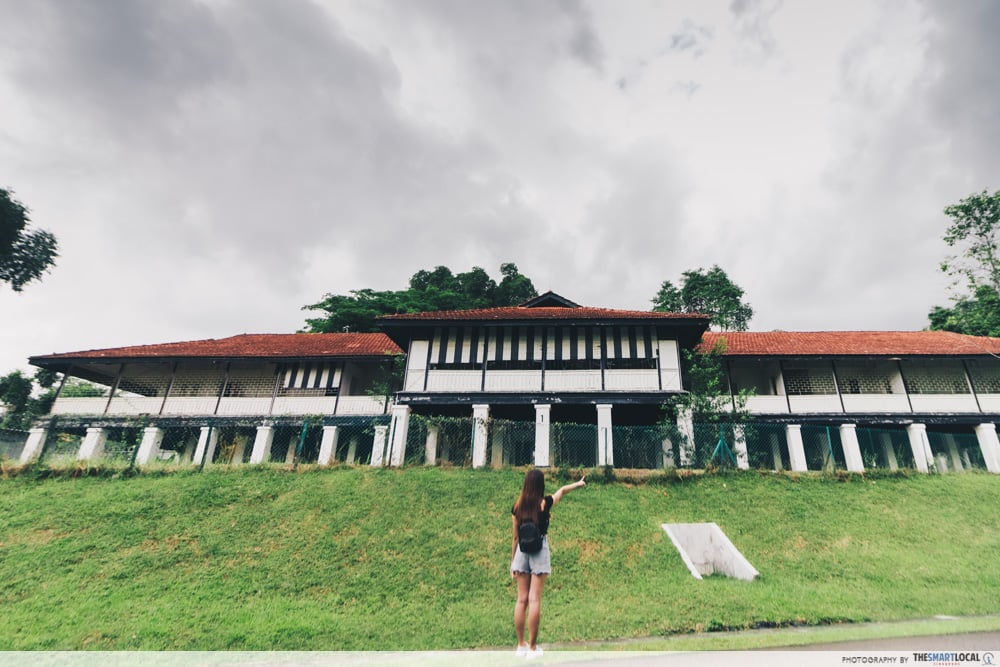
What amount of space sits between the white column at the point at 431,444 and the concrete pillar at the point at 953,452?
1610 centimetres

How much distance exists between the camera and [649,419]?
1806cm

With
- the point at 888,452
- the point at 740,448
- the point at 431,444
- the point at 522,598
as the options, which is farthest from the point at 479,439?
the point at 888,452

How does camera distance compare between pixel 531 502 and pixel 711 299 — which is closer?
pixel 531 502

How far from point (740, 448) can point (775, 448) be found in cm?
375

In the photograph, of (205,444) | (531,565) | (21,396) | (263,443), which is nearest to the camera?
(531,565)

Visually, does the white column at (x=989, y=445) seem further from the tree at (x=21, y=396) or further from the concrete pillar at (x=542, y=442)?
the tree at (x=21, y=396)

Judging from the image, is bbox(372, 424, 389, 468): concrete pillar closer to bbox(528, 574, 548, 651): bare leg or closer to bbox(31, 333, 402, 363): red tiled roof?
bbox(31, 333, 402, 363): red tiled roof

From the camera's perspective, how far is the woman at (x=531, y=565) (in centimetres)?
429

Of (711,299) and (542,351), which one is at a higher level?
(711,299)

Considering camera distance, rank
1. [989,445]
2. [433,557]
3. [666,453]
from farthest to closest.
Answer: [989,445], [666,453], [433,557]

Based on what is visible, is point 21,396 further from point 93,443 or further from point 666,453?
point 666,453

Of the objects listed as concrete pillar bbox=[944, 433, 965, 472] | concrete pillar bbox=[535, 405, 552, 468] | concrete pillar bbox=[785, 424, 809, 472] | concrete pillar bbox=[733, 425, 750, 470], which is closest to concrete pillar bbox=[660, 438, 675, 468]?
concrete pillar bbox=[733, 425, 750, 470]

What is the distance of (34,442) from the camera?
18.3 metres

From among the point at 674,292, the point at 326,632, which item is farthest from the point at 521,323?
the point at 674,292
